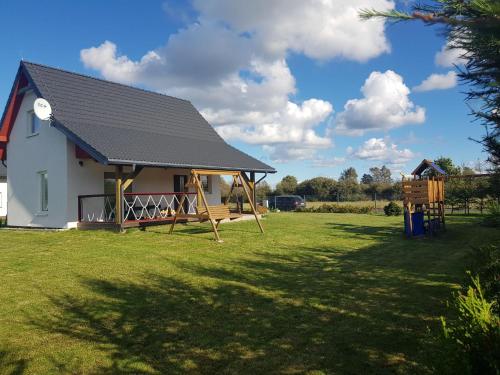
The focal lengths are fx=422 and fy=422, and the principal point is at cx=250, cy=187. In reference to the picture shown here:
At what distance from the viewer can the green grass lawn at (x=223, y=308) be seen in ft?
13.5

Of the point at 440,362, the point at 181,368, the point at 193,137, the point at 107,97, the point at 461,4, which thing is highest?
the point at 107,97

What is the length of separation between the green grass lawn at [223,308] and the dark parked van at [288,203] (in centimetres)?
2272

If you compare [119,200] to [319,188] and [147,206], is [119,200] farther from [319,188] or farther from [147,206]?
[319,188]

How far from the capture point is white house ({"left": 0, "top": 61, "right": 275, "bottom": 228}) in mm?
15469

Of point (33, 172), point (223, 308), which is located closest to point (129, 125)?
point (33, 172)

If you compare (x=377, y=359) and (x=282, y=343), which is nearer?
(x=377, y=359)

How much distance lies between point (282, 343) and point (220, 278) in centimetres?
325

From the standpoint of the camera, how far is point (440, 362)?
2.63m

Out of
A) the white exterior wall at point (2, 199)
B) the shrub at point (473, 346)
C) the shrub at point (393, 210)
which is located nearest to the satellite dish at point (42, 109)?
the white exterior wall at point (2, 199)

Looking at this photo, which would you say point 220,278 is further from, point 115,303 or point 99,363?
point 99,363

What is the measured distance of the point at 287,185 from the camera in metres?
56.8

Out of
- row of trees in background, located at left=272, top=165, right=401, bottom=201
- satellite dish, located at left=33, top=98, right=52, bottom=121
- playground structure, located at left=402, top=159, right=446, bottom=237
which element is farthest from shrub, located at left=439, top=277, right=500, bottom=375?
row of trees in background, located at left=272, top=165, right=401, bottom=201

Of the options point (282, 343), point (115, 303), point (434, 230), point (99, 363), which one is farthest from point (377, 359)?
point (434, 230)

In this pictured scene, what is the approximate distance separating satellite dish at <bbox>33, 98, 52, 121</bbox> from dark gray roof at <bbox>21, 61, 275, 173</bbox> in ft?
1.11
